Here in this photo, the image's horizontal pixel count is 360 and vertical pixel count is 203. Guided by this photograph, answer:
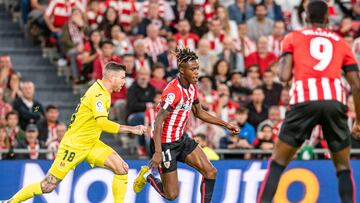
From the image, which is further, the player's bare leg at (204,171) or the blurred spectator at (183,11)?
the blurred spectator at (183,11)

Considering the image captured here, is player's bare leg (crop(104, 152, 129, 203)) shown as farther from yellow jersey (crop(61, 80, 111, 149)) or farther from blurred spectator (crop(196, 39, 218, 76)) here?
blurred spectator (crop(196, 39, 218, 76))

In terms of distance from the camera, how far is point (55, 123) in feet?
62.2

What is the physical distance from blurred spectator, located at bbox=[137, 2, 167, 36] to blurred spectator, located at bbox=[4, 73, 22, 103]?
9.76ft

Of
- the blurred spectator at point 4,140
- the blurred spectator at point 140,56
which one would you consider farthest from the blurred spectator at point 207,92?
the blurred spectator at point 4,140

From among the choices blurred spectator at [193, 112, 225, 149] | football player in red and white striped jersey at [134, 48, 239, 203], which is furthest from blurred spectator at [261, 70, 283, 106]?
football player in red and white striped jersey at [134, 48, 239, 203]

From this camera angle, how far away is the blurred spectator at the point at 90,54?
2033 centimetres

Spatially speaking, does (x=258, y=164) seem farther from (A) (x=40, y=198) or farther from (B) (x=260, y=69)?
(B) (x=260, y=69)

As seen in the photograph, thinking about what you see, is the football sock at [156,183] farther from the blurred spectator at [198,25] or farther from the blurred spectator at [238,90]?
the blurred spectator at [198,25]

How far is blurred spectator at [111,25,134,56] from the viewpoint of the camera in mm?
20708

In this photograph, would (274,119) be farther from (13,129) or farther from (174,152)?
(174,152)

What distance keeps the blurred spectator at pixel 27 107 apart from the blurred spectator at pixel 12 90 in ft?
0.64

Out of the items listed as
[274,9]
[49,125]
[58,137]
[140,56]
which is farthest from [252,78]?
[58,137]

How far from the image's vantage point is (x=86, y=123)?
46.8 ft

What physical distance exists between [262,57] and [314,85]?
9818 mm
